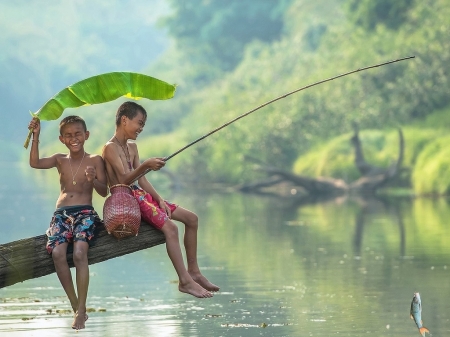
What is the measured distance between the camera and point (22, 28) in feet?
472

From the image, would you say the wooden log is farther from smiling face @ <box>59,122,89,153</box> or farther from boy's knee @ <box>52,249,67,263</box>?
smiling face @ <box>59,122,89,153</box>

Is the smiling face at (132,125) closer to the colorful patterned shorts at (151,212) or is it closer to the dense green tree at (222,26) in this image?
the colorful patterned shorts at (151,212)

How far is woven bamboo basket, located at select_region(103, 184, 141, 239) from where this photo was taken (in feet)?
30.8

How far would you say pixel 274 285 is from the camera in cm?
1567

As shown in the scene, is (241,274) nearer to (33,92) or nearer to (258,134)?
(258,134)

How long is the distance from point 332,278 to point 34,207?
64.6 ft

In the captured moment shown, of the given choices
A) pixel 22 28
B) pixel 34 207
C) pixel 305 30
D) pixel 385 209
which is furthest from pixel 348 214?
pixel 22 28

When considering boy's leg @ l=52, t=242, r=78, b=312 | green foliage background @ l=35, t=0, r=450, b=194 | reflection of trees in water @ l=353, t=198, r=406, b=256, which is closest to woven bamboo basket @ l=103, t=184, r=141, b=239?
boy's leg @ l=52, t=242, r=78, b=312

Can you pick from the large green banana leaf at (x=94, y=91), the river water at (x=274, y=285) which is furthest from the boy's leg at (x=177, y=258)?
the river water at (x=274, y=285)

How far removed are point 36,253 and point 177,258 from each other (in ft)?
3.48

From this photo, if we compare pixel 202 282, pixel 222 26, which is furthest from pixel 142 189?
pixel 222 26

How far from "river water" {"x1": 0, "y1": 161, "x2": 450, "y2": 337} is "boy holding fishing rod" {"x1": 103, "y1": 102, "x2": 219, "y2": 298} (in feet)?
6.72

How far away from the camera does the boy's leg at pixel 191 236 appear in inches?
388

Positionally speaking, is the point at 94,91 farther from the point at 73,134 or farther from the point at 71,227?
the point at 71,227
